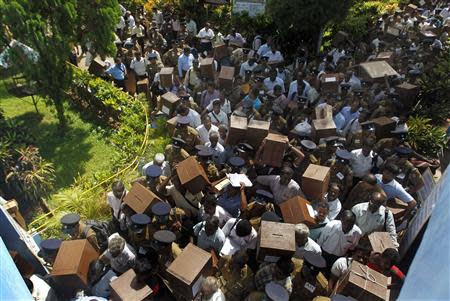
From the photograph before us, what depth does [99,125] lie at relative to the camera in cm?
1038

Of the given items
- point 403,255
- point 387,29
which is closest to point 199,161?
point 403,255

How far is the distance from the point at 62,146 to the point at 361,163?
294 inches

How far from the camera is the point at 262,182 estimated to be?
20.3 feet

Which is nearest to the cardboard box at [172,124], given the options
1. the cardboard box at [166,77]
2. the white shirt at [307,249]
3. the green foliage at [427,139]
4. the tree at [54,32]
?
the cardboard box at [166,77]

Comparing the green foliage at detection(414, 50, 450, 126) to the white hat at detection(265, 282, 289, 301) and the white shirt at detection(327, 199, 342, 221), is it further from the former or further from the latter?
the white hat at detection(265, 282, 289, 301)

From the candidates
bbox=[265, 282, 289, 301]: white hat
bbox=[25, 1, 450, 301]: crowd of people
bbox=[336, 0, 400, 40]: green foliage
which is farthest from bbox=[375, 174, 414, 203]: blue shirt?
bbox=[336, 0, 400, 40]: green foliage

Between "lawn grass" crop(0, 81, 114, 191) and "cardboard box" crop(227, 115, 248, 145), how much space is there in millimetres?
3636

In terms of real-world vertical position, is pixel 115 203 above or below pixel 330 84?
below

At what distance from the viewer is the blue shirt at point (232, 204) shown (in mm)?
5707

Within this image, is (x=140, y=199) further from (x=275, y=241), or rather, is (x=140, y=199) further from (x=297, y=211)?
(x=297, y=211)

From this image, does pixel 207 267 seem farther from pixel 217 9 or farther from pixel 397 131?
pixel 217 9

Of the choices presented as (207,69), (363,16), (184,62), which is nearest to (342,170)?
(207,69)

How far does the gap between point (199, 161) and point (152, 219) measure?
4.44ft

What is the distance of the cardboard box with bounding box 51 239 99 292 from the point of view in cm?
448
